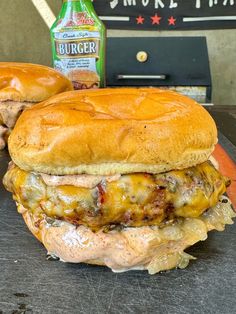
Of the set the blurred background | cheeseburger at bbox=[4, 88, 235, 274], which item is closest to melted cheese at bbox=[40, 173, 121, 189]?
cheeseburger at bbox=[4, 88, 235, 274]

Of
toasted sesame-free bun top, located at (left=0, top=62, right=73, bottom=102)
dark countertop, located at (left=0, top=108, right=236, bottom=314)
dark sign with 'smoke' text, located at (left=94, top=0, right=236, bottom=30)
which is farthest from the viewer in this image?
dark sign with 'smoke' text, located at (left=94, top=0, right=236, bottom=30)

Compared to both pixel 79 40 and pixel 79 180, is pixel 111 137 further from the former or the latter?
pixel 79 40

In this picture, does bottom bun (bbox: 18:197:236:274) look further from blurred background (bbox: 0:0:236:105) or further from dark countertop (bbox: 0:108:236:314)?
blurred background (bbox: 0:0:236:105)

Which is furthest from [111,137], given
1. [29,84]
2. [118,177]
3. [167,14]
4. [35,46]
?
[35,46]

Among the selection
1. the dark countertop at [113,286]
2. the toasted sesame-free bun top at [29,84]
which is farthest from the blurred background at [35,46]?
the dark countertop at [113,286]

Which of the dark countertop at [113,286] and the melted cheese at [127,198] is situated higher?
the melted cheese at [127,198]

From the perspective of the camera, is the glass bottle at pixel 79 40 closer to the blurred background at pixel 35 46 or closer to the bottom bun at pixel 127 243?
the bottom bun at pixel 127 243
